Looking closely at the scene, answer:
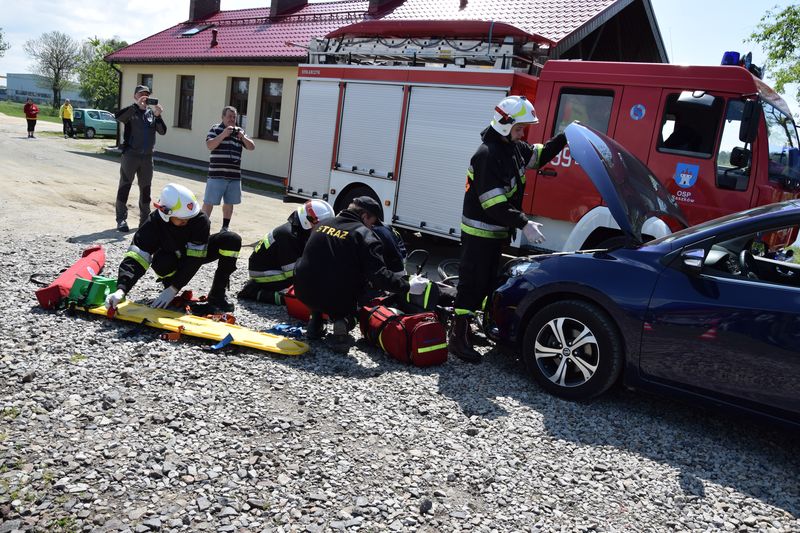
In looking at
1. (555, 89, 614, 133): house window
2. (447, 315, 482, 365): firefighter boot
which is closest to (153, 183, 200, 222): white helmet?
(447, 315, 482, 365): firefighter boot

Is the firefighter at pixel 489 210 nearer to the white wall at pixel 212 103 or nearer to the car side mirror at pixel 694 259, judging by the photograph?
the car side mirror at pixel 694 259

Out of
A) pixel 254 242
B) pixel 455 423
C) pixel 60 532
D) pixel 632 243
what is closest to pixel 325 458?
pixel 455 423

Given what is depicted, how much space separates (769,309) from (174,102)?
24538 millimetres

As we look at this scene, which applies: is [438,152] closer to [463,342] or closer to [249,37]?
[463,342]

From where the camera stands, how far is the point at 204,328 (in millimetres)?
4996

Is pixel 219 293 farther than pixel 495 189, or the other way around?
pixel 219 293

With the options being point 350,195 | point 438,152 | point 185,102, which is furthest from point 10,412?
point 185,102

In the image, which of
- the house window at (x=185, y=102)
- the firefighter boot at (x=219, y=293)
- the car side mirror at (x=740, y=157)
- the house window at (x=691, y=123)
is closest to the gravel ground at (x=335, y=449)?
the firefighter boot at (x=219, y=293)

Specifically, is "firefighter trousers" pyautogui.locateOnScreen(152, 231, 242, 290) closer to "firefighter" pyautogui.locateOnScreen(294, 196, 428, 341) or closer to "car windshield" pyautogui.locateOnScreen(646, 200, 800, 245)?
"firefighter" pyautogui.locateOnScreen(294, 196, 428, 341)

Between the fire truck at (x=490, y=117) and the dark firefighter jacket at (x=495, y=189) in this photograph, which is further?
the fire truck at (x=490, y=117)

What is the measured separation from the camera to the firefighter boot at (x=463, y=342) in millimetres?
→ 5141

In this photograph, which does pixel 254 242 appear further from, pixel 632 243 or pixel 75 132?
pixel 75 132

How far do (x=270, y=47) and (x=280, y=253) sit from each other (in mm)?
17042

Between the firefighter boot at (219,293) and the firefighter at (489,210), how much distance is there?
2049 mm
